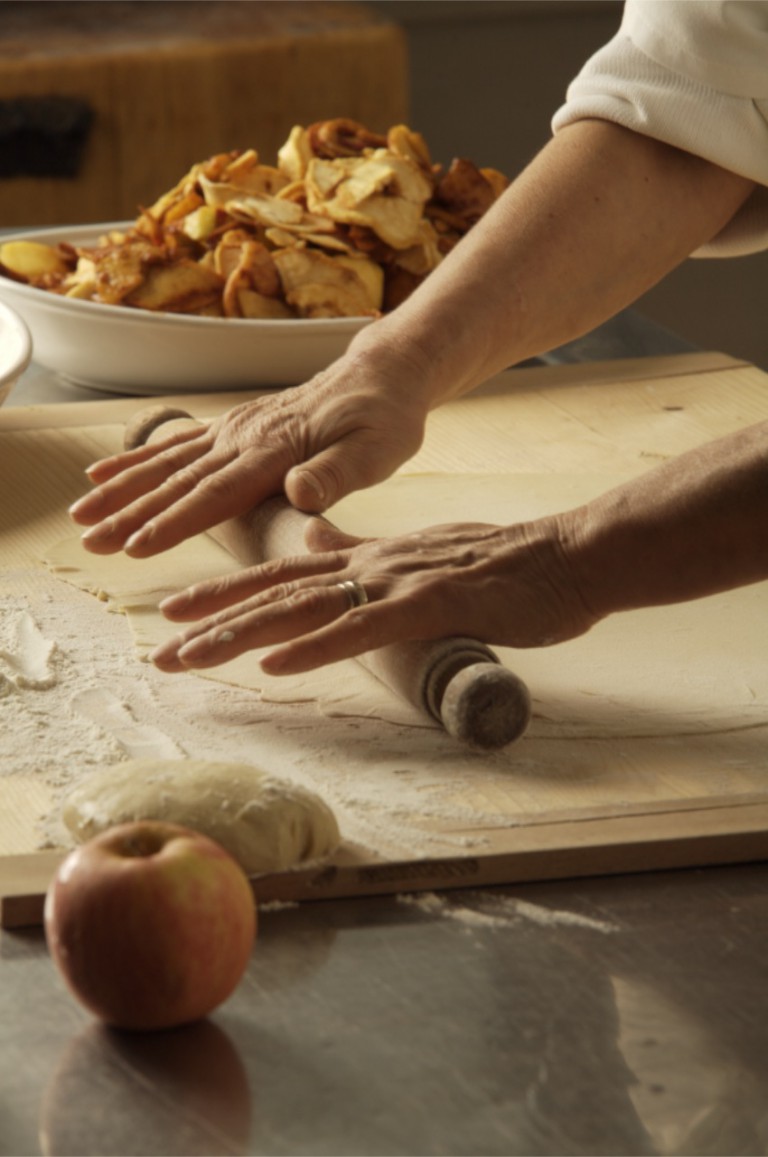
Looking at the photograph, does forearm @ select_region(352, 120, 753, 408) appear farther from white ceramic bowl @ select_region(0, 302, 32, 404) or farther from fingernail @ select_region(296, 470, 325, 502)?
white ceramic bowl @ select_region(0, 302, 32, 404)

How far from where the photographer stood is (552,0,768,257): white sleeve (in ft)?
5.60

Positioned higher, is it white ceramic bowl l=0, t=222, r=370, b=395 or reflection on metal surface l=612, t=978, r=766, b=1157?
reflection on metal surface l=612, t=978, r=766, b=1157

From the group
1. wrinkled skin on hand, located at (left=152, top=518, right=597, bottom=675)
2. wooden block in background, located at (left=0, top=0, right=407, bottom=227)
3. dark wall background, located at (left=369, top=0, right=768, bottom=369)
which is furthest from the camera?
dark wall background, located at (left=369, top=0, right=768, bottom=369)

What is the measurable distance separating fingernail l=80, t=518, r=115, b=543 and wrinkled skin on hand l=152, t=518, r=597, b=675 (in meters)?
0.23

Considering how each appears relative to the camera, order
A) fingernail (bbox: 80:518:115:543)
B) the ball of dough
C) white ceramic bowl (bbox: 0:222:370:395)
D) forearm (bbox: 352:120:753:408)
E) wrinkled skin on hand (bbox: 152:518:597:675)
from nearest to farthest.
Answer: the ball of dough, wrinkled skin on hand (bbox: 152:518:597:675), fingernail (bbox: 80:518:115:543), forearm (bbox: 352:120:753:408), white ceramic bowl (bbox: 0:222:370:395)

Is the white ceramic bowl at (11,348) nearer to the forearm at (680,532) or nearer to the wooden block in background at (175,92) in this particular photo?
the forearm at (680,532)

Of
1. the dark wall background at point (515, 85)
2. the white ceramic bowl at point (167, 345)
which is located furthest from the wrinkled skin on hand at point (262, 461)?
the dark wall background at point (515, 85)

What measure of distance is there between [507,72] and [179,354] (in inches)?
109

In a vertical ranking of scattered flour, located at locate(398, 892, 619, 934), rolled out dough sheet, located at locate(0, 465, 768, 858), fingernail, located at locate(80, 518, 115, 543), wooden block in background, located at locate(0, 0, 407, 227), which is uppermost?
scattered flour, located at locate(398, 892, 619, 934)

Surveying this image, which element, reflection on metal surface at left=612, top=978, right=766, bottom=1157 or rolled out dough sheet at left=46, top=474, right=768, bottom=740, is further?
rolled out dough sheet at left=46, top=474, right=768, bottom=740

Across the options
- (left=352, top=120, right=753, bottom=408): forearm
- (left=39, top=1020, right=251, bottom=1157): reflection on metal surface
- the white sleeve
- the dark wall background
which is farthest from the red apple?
the dark wall background

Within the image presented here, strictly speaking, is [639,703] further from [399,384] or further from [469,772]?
[399,384]

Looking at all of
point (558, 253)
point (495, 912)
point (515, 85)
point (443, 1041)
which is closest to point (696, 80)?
point (558, 253)

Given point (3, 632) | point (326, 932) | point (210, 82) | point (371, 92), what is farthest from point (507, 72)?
point (326, 932)
